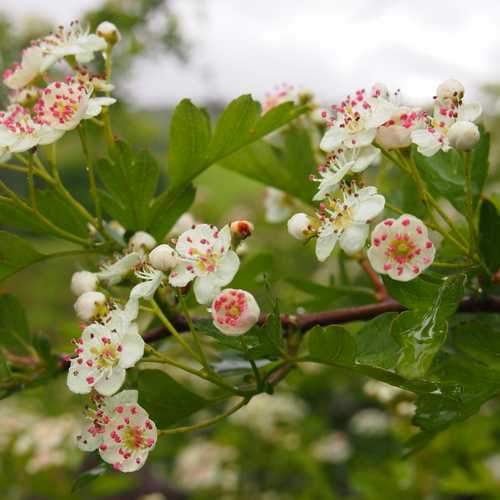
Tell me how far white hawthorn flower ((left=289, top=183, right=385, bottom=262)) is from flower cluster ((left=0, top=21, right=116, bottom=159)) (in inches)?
9.1

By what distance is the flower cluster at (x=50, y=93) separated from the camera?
66 centimetres

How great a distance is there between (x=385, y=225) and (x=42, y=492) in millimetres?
1244

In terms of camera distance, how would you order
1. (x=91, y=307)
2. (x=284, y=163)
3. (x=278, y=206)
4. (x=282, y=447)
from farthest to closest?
(x=282, y=447) → (x=278, y=206) → (x=284, y=163) → (x=91, y=307)

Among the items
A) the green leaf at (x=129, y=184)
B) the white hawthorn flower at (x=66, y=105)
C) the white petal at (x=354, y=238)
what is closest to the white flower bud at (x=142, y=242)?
the green leaf at (x=129, y=184)

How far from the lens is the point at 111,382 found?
0.56 m

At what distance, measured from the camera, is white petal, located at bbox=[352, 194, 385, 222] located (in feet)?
1.80

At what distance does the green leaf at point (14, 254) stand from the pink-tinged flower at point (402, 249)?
372mm

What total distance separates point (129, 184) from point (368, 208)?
0.27 m

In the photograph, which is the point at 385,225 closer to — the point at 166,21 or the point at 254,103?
the point at 254,103

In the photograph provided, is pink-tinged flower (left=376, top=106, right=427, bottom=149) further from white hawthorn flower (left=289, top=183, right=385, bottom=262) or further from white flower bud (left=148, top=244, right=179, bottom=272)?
white flower bud (left=148, top=244, right=179, bottom=272)

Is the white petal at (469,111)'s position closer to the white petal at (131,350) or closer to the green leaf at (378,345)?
the green leaf at (378,345)

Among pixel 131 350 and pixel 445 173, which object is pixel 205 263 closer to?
pixel 131 350

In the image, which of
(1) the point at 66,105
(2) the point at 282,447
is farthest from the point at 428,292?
(2) the point at 282,447

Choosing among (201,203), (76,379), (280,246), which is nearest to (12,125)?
(76,379)
